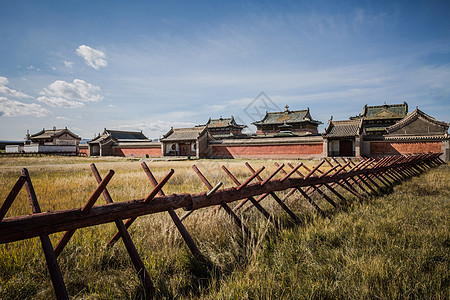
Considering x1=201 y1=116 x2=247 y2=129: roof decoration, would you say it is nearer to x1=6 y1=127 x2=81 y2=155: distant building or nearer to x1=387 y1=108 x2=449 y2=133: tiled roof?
x1=387 y1=108 x2=449 y2=133: tiled roof

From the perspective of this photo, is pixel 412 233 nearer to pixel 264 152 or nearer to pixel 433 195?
pixel 433 195

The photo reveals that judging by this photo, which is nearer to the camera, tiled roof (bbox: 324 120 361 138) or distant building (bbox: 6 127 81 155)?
tiled roof (bbox: 324 120 361 138)

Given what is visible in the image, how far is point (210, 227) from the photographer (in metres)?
2.88

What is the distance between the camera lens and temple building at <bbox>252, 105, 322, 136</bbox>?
31234 millimetres

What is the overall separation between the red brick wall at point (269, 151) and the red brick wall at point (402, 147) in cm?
450

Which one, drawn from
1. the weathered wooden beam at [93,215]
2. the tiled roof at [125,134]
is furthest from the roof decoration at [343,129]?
the tiled roof at [125,134]

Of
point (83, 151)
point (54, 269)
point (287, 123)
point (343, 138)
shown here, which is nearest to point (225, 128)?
point (287, 123)

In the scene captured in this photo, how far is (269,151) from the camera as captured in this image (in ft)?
80.2

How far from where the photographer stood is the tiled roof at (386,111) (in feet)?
89.3

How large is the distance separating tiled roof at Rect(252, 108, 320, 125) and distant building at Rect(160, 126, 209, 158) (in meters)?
9.57

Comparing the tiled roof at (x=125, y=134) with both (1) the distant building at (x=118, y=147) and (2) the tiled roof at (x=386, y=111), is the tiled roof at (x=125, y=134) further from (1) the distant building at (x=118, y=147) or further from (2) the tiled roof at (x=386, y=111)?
(2) the tiled roof at (x=386, y=111)

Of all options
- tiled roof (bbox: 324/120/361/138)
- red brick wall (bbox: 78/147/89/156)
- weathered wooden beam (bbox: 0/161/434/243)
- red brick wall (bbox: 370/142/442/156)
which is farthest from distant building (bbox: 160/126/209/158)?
weathered wooden beam (bbox: 0/161/434/243)

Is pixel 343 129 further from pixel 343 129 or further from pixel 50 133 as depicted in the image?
pixel 50 133

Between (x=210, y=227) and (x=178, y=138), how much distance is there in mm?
27806
